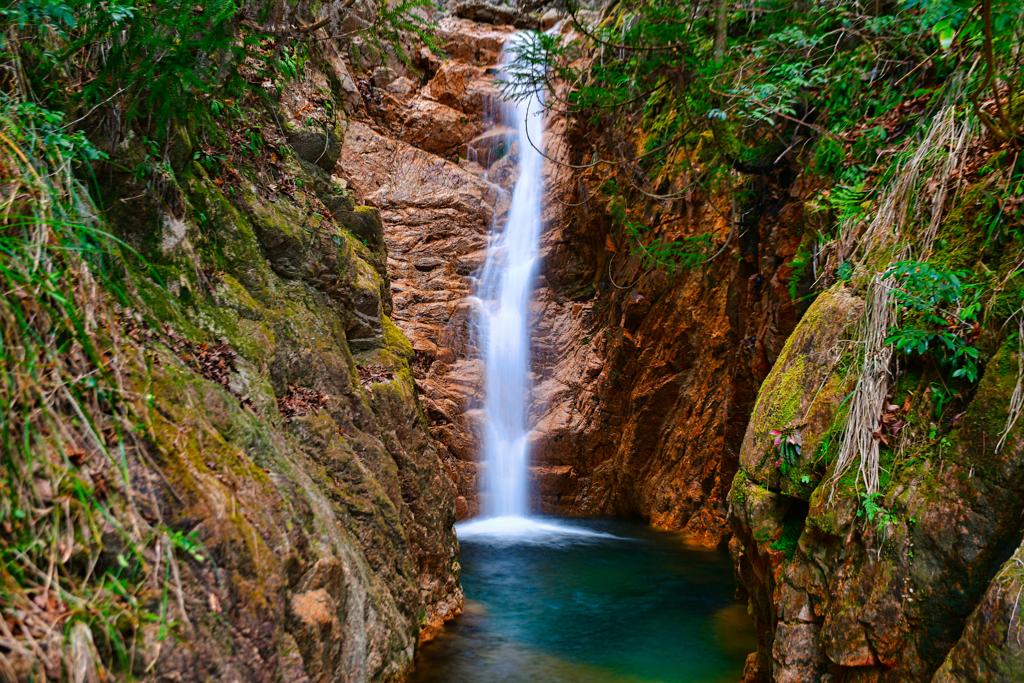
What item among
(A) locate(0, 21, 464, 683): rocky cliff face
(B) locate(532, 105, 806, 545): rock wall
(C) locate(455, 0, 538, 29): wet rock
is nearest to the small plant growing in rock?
(A) locate(0, 21, 464, 683): rocky cliff face

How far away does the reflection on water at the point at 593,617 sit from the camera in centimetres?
514

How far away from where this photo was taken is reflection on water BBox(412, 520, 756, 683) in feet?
16.9

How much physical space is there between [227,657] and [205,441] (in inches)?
37.2

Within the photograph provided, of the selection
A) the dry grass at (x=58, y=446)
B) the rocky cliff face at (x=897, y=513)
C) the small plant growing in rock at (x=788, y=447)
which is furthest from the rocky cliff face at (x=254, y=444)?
the small plant growing in rock at (x=788, y=447)

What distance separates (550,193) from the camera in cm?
1388

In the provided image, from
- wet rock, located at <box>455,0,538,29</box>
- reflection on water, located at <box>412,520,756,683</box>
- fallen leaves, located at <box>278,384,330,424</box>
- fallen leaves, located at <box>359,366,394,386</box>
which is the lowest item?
reflection on water, located at <box>412,520,756,683</box>

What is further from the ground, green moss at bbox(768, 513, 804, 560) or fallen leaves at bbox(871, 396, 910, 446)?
fallen leaves at bbox(871, 396, 910, 446)

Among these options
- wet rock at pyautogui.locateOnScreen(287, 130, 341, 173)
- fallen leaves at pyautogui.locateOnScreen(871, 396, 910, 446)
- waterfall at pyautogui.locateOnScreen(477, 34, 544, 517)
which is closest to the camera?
fallen leaves at pyautogui.locateOnScreen(871, 396, 910, 446)

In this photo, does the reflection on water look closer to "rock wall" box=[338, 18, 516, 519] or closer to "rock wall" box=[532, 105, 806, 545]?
"rock wall" box=[532, 105, 806, 545]

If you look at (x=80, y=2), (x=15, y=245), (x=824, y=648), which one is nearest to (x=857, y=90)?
(x=824, y=648)

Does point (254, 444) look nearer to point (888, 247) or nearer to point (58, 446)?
point (58, 446)

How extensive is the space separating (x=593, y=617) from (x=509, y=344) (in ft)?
22.7

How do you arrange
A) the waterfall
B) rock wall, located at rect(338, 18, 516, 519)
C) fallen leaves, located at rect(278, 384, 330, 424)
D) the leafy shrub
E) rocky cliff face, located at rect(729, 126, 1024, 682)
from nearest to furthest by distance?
rocky cliff face, located at rect(729, 126, 1024, 682) → the leafy shrub → fallen leaves, located at rect(278, 384, 330, 424) → the waterfall → rock wall, located at rect(338, 18, 516, 519)

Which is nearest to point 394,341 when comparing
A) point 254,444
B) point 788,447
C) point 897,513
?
point 254,444
